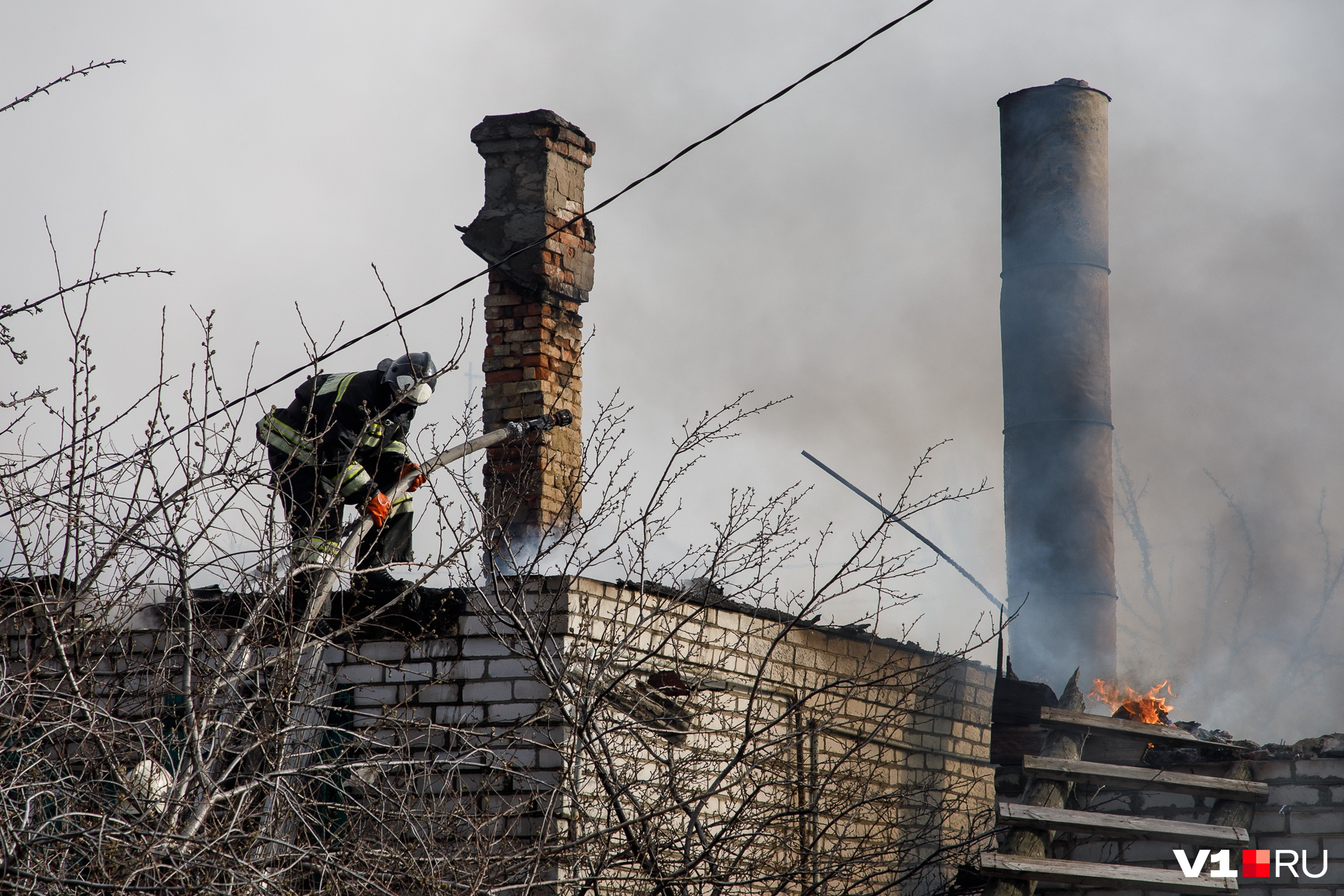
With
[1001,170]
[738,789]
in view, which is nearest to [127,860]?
[738,789]

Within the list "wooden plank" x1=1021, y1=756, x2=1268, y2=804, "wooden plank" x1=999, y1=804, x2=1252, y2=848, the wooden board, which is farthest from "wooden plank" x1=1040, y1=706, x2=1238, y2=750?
"wooden plank" x1=999, y1=804, x2=1252, y2=848

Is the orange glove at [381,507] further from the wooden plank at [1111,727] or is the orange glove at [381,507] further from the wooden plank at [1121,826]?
the wooden plank at [1111,727]

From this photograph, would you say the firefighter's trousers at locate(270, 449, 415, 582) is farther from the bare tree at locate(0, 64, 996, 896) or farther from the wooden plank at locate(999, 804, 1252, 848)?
the wooden plank at locate(999, 804, 1252, 848)

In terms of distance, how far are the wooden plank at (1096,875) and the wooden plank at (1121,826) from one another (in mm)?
180

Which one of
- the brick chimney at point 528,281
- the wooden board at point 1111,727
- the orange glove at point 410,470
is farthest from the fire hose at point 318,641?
the wooden board at point 1111,727

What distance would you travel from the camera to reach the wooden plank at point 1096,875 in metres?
6.41

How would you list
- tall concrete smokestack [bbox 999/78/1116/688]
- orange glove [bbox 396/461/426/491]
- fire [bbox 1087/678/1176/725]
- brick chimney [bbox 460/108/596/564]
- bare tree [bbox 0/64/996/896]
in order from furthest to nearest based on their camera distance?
tall concrete smokestack [bbox 999/78/1116/688] < brick chimney [bbox 460/108/596/564] < fire [bbox 1087/678/1176/725] < orange glove [bbox 396/461/426/491] < bare tree [bbox 0/64/996/896]

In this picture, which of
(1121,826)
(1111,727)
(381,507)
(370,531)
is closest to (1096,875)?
(1121,826)

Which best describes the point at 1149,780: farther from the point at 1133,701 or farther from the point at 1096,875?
the point at 1133,701

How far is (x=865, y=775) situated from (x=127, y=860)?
484 cm

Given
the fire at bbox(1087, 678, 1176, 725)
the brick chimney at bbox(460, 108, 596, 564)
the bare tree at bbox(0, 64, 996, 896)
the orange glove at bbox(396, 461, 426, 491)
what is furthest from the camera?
the brick chimney at bbox(460, 108, 596, 564)

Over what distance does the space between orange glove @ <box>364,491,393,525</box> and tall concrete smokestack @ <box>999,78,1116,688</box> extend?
5.87 meters

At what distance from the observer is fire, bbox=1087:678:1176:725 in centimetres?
844

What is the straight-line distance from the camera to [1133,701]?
334 inches
